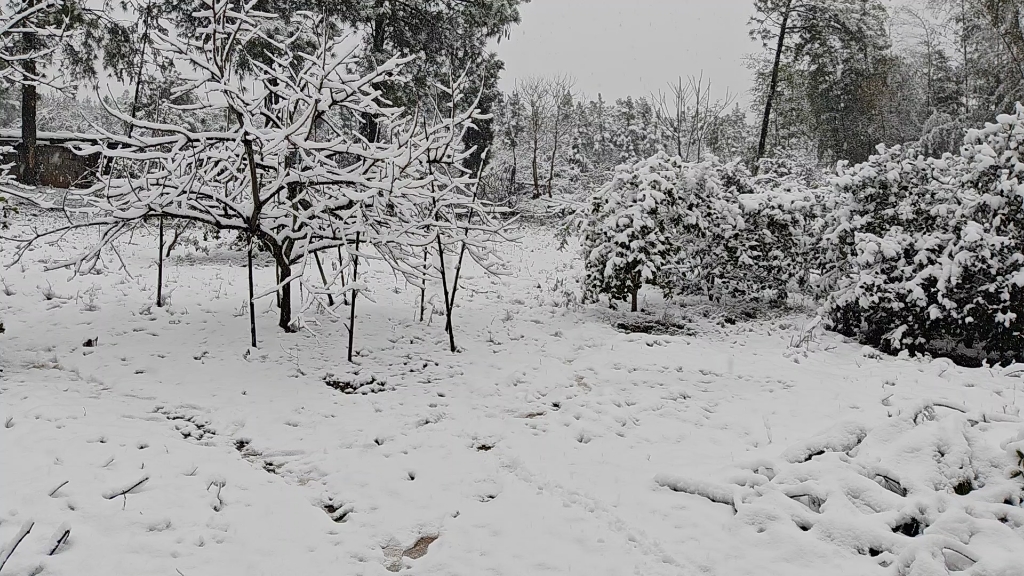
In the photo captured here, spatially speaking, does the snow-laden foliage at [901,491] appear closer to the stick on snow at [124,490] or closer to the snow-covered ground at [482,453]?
the snow-covered ground at [482,453]

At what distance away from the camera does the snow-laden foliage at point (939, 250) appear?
6.99 m

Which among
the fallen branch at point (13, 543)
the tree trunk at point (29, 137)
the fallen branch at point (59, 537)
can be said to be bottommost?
the fallen branch at point (59, 537)

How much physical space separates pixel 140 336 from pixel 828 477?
7496mm

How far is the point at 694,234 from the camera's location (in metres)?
10.0

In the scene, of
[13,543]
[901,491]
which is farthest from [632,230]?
[13,543]

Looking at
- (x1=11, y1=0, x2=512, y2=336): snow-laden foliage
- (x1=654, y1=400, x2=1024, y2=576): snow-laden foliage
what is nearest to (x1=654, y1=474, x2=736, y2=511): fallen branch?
(x1=654, y1=400, x2=1024, y2=576): snow-laden foliage

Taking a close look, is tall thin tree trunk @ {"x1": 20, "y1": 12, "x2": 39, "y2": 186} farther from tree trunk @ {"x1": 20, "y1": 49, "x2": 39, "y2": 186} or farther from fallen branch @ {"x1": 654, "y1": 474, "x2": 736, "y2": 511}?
fallen branch @ {"x1": 654, "y1": 474, "x2": 736, "y2": 511}

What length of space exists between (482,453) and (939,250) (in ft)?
22.5

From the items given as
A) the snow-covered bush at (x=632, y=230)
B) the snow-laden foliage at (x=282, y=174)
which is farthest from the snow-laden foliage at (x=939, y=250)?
the snow-laden foliage at (x=282, y=174)

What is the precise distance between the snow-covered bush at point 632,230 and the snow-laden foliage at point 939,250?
2.51 meters

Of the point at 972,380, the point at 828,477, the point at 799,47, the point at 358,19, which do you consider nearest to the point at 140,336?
the point at 828,477

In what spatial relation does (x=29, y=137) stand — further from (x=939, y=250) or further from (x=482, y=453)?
(x=939, y=250)

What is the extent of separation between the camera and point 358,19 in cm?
1619

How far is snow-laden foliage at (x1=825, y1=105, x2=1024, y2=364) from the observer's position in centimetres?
699
